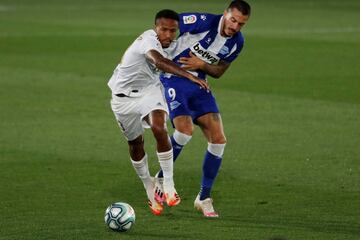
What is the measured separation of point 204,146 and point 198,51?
13.1 feet

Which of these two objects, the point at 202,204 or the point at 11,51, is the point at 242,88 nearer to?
the point at 11,51

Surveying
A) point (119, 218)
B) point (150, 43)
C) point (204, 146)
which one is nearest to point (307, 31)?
point (204, 146)

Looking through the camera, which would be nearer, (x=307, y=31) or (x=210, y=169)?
(x=210, y=169)

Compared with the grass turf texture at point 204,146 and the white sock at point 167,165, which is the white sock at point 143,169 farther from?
the white sock at point 167,165

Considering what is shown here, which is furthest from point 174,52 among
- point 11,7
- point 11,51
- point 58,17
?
point 11,7

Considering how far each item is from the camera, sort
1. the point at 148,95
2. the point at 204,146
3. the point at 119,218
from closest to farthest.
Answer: the point at 119,218 → the point at 148,95 → the point at 204,146

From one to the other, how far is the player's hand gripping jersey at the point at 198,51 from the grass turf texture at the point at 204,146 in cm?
110

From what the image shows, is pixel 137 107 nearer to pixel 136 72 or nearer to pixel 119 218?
pixel 136 72

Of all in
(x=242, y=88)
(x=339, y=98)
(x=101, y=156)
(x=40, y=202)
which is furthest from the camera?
(x=242, y=88)

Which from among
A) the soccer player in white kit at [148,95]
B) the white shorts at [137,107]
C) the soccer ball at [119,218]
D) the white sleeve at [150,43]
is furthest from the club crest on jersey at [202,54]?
the soccer ball at [119,218]

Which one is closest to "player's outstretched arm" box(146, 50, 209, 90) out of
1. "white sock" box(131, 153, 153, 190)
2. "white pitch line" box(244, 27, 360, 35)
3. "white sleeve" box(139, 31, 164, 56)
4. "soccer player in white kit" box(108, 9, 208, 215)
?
"soccer player in white kit" box(108, 9, 208, 215)

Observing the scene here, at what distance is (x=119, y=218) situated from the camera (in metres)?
10.2

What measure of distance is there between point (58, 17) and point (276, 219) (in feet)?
94.8

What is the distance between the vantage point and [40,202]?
11.7 meters
